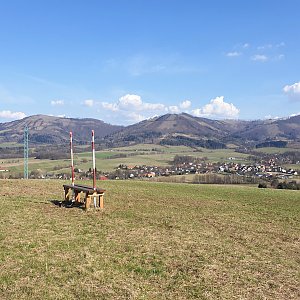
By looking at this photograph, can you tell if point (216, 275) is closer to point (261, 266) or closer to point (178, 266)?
point (178, 266)

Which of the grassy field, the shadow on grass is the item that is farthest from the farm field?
the grassy field

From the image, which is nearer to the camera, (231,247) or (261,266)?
(261,266)

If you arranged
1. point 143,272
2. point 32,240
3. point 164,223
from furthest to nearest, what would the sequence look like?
point 164,223
point 32,240
point 143,272

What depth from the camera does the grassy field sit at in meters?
7.66

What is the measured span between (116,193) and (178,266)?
15.3 m

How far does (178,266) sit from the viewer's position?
9.18 m

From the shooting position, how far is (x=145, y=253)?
10.2 m

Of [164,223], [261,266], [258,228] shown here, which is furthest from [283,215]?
[261,266]

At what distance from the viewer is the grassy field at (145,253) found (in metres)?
7.66

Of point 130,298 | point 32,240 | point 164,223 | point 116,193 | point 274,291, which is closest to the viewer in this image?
point 130,298

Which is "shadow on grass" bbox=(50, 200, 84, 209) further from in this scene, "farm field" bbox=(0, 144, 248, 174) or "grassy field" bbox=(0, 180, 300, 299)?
"farm field" bbox=(0, 144, 248, 174)

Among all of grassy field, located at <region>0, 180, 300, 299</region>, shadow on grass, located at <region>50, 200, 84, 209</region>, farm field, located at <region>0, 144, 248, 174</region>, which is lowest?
grassy field, located at <region>0, 180, 300, 299</region>

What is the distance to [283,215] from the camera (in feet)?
59.3

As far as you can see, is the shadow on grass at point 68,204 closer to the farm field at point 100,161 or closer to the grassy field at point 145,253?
the grassy field at point 145,253
